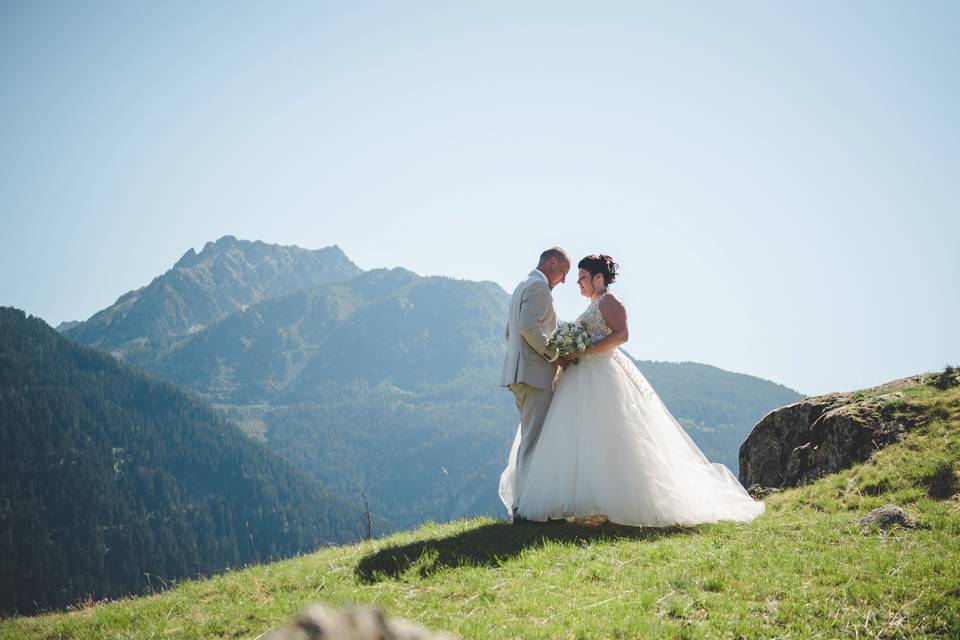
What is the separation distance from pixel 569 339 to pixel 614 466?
2.18 metres

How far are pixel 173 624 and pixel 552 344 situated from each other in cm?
649

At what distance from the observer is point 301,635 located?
138cm

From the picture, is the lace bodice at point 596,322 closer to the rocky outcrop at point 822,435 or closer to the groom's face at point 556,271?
the groom's face at point 556,271

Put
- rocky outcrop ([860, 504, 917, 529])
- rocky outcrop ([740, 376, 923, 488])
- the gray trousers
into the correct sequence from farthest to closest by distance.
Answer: rocky outcrop ([740, 376, 923, 488]) < the gray trousers < rocky outcrop ([860, 504, 917, 529])

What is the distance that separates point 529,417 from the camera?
10547 millimetres

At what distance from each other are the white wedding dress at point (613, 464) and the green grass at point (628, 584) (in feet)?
1.21

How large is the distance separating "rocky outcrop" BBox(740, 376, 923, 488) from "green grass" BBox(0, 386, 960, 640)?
2.09 m

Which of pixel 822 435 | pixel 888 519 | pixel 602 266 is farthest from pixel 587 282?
pixel 822 435

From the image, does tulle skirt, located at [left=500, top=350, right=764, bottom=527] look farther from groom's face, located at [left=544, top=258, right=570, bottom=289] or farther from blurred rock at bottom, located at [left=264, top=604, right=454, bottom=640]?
blurred rock at bottom, located at [left=264, top=604, right=454, bottom=640]

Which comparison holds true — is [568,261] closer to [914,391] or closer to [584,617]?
[584,617]

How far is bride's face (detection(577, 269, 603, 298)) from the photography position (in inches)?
432

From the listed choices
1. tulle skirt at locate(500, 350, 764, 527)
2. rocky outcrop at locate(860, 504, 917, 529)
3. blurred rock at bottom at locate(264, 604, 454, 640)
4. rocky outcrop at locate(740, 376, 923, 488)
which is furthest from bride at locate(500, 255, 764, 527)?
blurred rock at bottom at locate(264, 604, 454, 640)

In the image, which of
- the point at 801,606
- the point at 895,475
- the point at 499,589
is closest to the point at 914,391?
the point at 895,475

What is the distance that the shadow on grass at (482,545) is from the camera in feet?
24.1
